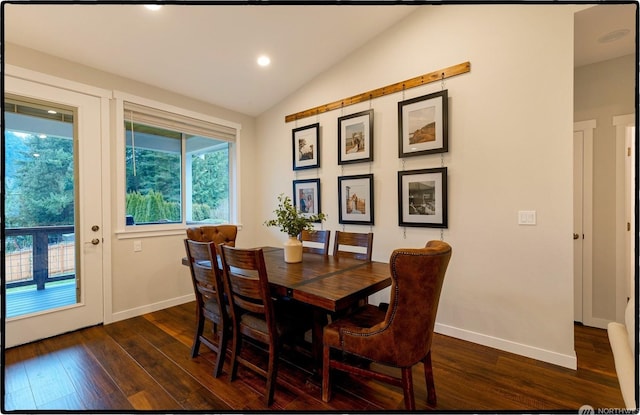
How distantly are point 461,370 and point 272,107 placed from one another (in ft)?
12.8

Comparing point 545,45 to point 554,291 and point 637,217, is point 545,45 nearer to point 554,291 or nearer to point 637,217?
point 637,217

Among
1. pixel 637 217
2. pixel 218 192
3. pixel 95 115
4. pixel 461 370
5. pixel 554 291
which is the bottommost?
pixel 461 370

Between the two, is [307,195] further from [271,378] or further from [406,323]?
[406,323]

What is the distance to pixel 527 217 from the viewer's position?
2375 millimetres

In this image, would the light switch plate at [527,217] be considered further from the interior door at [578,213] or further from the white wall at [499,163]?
the interior door at [578,213]

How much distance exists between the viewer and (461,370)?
7.10 feet

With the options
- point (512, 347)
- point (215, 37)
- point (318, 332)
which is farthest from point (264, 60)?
point (512, 347)

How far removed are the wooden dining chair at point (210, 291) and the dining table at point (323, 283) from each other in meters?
0.33

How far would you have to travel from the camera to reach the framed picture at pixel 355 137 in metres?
3.22

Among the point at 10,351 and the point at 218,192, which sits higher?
the point at 218,192

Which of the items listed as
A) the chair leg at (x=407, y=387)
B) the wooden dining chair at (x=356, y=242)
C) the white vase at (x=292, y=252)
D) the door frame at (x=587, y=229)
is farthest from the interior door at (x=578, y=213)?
the white vase at (x=292, y=252)

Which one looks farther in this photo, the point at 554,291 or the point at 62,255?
the point at 62,255

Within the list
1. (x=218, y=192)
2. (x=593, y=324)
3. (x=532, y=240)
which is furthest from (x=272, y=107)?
(x=593, y=324)

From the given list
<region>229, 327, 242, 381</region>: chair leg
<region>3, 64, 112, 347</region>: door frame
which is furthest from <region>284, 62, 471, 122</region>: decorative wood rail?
<region>229, 327, 242, 381</region>: chair leg
